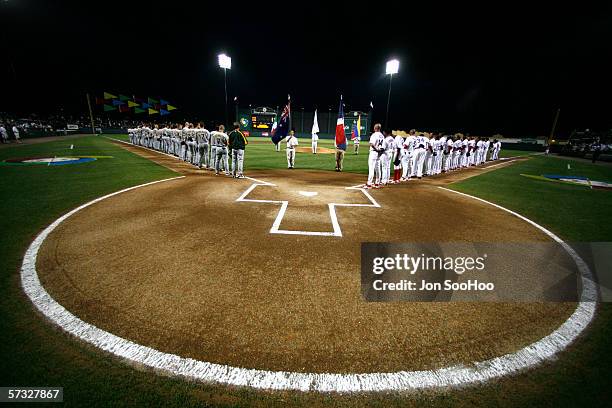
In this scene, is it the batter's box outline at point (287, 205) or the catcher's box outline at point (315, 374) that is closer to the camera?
the catcher's box outline at point (315, 374)

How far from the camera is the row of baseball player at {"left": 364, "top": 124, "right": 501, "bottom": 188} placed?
10539 millimetres

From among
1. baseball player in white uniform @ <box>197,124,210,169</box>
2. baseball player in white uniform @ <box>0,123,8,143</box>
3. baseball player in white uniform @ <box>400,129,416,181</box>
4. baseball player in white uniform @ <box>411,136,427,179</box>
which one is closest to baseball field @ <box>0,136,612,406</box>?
baseball player in white uniform @ <box>400,129,416,181</box>

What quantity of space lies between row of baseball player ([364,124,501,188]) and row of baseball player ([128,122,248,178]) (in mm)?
5430

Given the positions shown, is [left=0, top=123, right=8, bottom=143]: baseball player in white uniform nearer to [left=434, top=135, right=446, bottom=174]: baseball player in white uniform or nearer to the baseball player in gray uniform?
the baseball player in gray uniform

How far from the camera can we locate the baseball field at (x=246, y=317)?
7.15ft

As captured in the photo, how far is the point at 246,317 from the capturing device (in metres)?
3.05

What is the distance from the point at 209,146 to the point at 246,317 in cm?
1312

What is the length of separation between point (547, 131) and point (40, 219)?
251 ft

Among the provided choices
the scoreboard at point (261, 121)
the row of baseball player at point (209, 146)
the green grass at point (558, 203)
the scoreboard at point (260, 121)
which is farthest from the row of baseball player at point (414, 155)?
the scoreboard at point (261, 121)

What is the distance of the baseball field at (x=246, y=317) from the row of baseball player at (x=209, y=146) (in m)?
5.44

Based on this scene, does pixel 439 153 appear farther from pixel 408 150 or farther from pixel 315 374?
pixel 315 374

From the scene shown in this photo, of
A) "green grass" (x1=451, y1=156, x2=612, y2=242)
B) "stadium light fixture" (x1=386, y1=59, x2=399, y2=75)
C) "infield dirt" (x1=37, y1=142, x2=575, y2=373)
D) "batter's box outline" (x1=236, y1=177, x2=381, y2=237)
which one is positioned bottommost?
"green grass" (x1=451, y1=156, x2=612, y2=242)

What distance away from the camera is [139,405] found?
1985 mm

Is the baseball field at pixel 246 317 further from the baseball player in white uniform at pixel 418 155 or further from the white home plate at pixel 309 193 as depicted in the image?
the baseball player in white uniform at pixel 418 155
